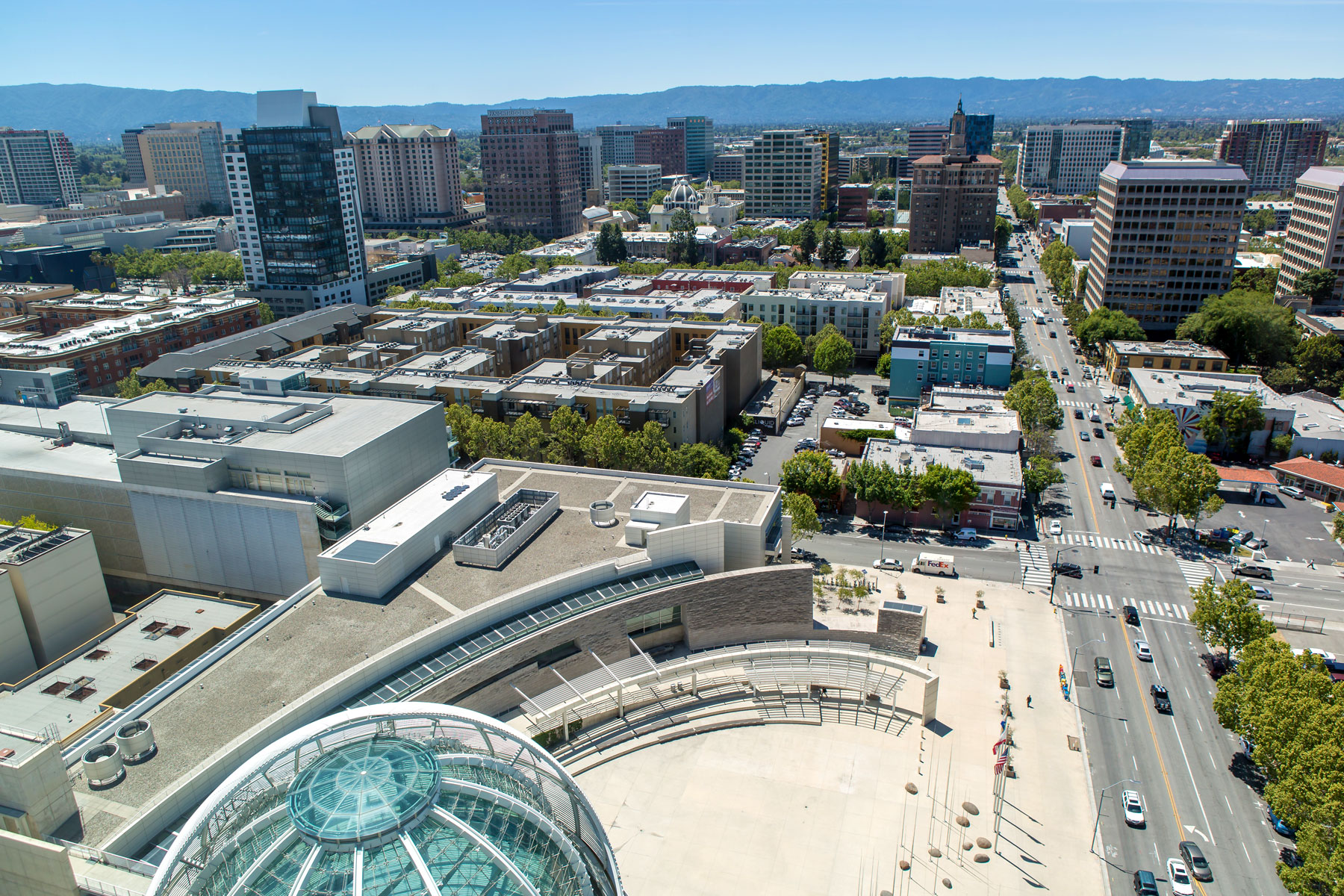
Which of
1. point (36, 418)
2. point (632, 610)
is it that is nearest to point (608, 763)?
point (632, 610)

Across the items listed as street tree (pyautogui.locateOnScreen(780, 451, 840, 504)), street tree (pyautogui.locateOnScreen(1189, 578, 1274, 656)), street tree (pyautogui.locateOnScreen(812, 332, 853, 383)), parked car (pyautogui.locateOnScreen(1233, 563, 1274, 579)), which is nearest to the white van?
street tree (pyautogui.locateOnScreen(780, 451, 840, 504))

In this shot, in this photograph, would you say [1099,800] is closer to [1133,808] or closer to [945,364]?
[1133,808]

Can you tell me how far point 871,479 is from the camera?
82000 millimetres

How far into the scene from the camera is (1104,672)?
5838 cm

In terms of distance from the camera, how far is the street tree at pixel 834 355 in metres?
125

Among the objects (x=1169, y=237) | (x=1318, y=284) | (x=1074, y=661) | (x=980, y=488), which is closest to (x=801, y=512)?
(x=980, y=488)

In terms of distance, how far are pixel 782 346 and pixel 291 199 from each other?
8866 cm

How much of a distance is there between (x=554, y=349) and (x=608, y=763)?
79944mm

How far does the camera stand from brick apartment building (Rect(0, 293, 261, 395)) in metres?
105

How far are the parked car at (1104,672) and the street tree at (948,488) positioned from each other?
74.1 ft

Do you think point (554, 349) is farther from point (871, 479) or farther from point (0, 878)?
point (0, 878)

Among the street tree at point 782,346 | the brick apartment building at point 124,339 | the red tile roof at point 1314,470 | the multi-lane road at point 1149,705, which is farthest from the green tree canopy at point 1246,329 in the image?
the brick apartment building at point 124,339

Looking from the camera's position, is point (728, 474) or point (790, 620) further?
point (728, 474)

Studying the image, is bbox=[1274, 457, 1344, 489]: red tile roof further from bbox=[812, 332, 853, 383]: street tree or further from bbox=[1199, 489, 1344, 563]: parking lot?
bbox=[812, 332, 853, 383]: street tree
